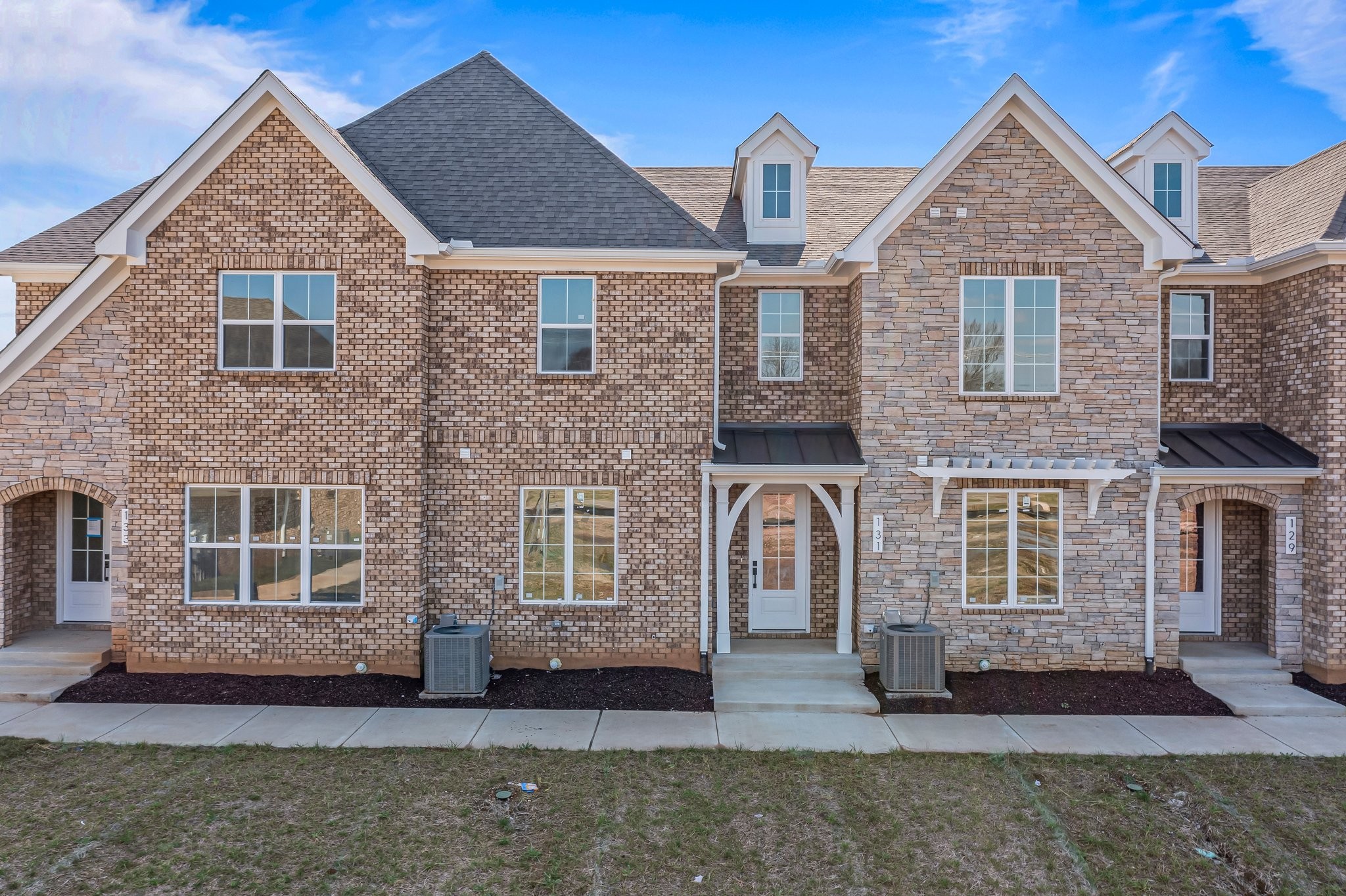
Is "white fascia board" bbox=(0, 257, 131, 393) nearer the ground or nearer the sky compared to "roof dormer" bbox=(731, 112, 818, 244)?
nearer the ground

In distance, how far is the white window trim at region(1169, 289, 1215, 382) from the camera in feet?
37.6

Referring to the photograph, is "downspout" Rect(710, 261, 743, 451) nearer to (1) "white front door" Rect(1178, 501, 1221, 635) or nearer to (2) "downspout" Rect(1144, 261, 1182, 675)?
(2) "downspout" Rect(1144, 261, 1182, 675)

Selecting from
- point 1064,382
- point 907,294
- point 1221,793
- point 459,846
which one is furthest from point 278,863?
point 1064,382

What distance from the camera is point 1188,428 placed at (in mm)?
11445

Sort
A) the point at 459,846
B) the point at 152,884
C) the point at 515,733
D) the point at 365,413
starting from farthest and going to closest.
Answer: the point at 365,413, the point at 515,733, the point at 459,846, the point at 152,884

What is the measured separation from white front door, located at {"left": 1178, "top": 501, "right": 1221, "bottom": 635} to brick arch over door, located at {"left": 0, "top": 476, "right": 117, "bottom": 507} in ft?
55.3

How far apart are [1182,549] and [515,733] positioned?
11.0 meters

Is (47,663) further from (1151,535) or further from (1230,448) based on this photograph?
(1230,448)

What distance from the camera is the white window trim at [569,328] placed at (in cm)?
1037

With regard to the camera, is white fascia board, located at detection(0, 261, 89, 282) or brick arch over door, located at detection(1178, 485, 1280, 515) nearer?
brick arch over door, located at detection(1178, 485, 1280, 515)

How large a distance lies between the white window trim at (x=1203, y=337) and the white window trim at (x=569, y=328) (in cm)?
933

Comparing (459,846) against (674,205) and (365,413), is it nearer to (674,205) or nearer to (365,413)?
(365,413)

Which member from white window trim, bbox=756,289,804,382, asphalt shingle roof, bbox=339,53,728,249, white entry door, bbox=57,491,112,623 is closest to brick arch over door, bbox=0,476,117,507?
white entry door, bbox=57,491,112,623

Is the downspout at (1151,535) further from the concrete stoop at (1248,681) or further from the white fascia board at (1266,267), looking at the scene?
the white fascia board at (1266,267)
